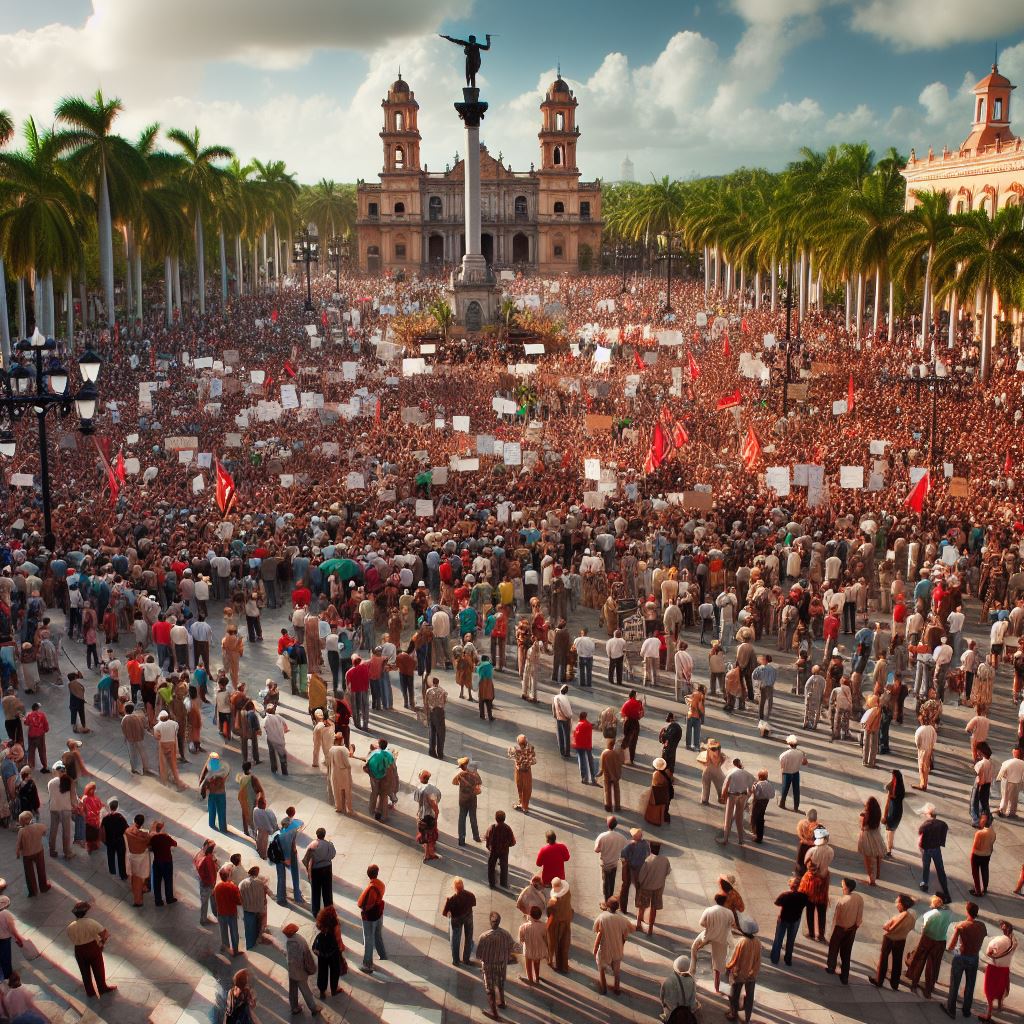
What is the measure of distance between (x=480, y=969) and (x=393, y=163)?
102 metres

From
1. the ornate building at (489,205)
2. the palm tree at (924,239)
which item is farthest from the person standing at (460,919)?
the ornate building at (489,205)

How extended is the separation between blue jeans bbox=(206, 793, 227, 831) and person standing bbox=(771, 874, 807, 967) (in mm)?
6324

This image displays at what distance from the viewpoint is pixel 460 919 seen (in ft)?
36.3

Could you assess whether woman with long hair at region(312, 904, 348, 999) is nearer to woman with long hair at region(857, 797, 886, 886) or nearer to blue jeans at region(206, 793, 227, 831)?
blue jeans at region(206, 793, 227, 831)

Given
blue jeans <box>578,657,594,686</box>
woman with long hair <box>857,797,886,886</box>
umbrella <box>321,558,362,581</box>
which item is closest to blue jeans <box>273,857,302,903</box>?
woman with long hair <box>857,797,886,886</box>

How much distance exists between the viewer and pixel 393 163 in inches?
4195

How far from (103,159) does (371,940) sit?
49.8 metres

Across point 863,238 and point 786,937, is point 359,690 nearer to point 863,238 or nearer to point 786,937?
point 786,937

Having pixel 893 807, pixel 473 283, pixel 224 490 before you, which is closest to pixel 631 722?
pixel 893 807

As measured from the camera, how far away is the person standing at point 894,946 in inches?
423

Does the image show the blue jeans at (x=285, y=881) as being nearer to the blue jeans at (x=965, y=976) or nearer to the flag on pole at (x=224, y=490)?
the blue jeans at (x=965, y=976)

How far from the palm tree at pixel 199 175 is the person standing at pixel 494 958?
201 ft

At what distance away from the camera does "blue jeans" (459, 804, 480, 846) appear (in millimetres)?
13430

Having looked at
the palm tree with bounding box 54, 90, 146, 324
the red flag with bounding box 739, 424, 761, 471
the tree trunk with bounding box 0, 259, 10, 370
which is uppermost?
the palm tree with bounding box 54, 90, 146, 324
